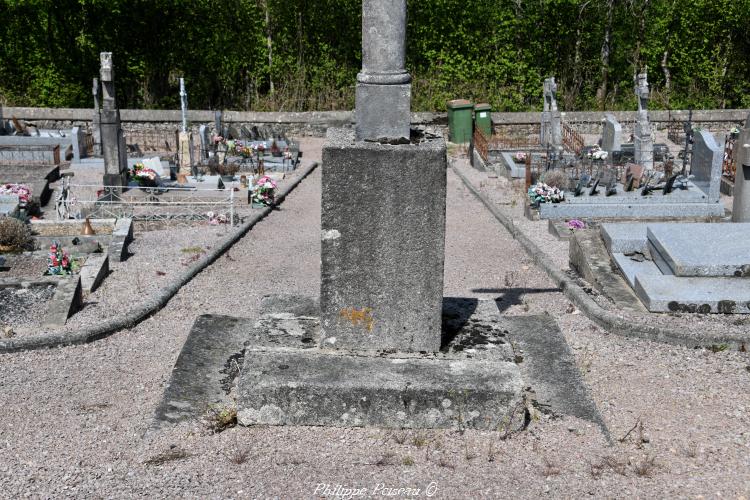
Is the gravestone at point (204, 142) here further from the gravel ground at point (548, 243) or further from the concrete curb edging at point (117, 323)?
the concrete curb edging at point (117, 323)

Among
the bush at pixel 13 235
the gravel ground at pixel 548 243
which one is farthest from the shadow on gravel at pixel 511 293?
the bush at pixel 13 235

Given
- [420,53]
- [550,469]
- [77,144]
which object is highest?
[420,53]

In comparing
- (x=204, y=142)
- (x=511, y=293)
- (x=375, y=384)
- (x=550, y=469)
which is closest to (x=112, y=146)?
(x=204, y=142)

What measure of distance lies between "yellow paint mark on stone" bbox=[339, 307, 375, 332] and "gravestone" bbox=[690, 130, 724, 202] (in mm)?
9297

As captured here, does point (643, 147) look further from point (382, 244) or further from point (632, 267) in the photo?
point (382, 244)

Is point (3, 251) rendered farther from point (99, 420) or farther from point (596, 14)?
point (596, 14)

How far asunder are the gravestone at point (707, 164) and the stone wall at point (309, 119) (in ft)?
25.7

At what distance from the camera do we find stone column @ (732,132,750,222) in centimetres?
1086

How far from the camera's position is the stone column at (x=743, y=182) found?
10859mm

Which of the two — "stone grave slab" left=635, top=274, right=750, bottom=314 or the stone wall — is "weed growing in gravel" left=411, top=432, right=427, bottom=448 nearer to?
"stone grave slab" left=635, top=274, right=750, bottom=314

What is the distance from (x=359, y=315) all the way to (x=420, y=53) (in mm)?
21120

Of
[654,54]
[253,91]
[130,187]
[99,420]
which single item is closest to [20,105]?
[253,91]

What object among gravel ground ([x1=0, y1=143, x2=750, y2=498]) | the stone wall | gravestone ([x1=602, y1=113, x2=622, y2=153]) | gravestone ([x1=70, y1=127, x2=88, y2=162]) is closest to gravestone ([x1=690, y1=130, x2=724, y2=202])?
gravestone ([x1=602, y1=113, x2=622, y2=153])

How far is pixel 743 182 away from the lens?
11.0 metres
